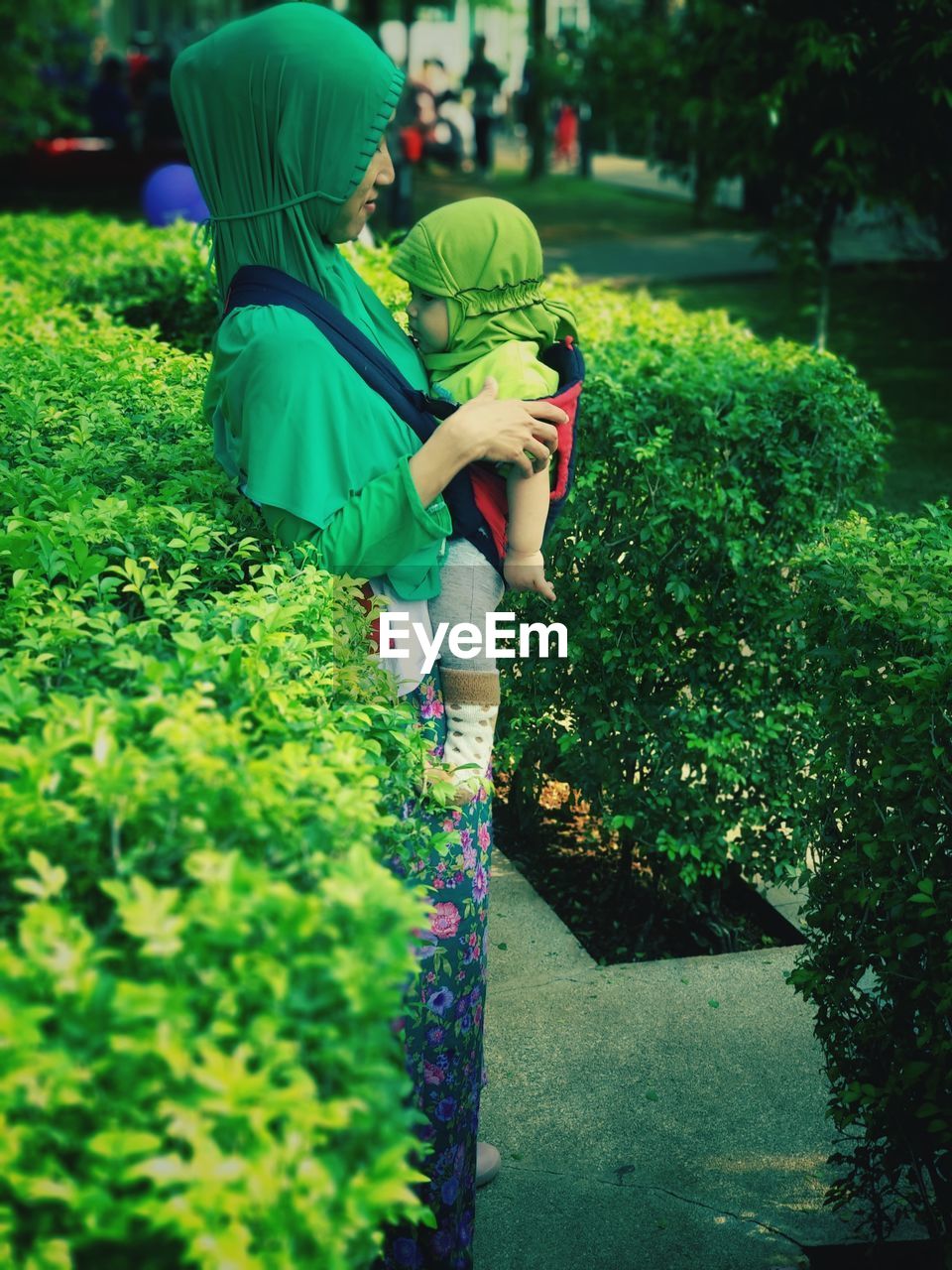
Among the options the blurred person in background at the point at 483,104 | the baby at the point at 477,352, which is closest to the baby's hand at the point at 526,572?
the baby at the point at 477,352

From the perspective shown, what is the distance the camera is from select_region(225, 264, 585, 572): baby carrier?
7.98 feet

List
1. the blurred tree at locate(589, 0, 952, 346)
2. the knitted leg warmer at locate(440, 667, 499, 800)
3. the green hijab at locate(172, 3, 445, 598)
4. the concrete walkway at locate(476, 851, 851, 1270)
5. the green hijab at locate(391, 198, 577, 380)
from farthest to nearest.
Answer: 1. the blurred tree at locate(589, 0, 952, 346)
2. the concrete walkway at locate(476, 851, 851, 1270)
3. the knitted leg warmer at locate(440, 667, 499, 800)
4. the green hijab at locate(391, 198, 577, 380)
5. the green hijab at locate(172, 3, 445, 598)

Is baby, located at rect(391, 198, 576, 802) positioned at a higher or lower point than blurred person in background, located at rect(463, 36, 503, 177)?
lower

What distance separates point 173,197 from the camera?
9.05 m

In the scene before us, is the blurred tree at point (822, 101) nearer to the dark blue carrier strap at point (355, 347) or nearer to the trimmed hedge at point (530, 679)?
the trimmed hedge at point (530, 679)

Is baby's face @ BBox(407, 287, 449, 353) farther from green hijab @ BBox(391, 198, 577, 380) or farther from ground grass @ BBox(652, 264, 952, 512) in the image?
ground grass @ BBox(652, 264, 952, 512)

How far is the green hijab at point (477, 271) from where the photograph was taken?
101 inches

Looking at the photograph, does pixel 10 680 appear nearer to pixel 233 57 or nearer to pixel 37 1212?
pixel 37 1212

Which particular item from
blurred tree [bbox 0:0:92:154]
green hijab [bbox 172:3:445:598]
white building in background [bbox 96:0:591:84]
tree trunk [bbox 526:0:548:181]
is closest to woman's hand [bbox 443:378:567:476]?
green hijab [bbox 172:3:445:598]

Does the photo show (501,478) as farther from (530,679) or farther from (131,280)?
(131,280)

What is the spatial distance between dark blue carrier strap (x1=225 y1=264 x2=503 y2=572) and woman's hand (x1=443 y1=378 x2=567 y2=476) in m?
0.10

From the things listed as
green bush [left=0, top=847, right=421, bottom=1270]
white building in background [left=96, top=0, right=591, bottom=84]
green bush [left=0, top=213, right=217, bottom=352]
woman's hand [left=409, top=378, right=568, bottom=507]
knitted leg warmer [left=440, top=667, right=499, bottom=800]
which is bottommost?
knitted leg warmer [left=440, top=667, right=499, bottom=800]

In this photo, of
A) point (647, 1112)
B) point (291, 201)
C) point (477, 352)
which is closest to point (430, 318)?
point (477, 352)

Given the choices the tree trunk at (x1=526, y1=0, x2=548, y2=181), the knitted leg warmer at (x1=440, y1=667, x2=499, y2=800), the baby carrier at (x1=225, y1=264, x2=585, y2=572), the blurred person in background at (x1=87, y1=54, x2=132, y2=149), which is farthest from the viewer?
the blurred person in background at (x1=87, y1=54, x2=132, y2=149)
